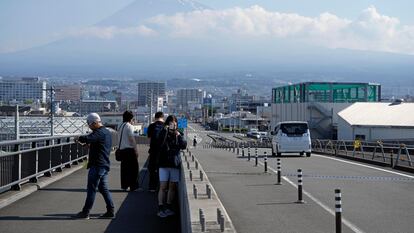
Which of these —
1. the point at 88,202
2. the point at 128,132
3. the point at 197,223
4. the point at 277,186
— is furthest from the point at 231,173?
the point at 197,223

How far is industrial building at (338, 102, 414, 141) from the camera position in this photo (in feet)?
210

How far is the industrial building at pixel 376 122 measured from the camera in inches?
2525

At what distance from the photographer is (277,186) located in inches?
696

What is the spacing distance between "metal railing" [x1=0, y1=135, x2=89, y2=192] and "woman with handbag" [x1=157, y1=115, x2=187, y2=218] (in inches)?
126

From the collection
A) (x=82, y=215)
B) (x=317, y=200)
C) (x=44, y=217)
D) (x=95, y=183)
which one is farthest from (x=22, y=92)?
(x=95, y=183)

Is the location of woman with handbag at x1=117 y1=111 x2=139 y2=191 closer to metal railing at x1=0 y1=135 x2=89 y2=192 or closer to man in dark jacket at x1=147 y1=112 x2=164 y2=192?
man in dark jacket at x1=147 y1=112 x2=164 y2=192

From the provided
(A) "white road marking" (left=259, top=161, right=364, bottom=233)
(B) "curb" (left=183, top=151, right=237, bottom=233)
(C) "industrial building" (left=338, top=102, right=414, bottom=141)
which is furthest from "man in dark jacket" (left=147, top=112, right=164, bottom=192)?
(C) "industrial building" (left=338, top=102, right=414, bottom=141)

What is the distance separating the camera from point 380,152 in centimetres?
3434

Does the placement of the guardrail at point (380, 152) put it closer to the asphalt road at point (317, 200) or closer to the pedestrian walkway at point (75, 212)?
the asphalt road at point (317, 200)

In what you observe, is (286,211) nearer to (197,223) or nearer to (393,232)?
(393,232)

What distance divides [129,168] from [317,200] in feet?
14.1

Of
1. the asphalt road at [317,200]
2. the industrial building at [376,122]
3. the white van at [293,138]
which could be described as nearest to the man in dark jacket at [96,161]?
the asphalt road at [317,200]

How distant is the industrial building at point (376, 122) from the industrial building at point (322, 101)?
16.9ft

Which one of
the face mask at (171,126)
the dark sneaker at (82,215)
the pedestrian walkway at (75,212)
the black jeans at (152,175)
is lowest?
the pedestrian walkway at (75,212)
